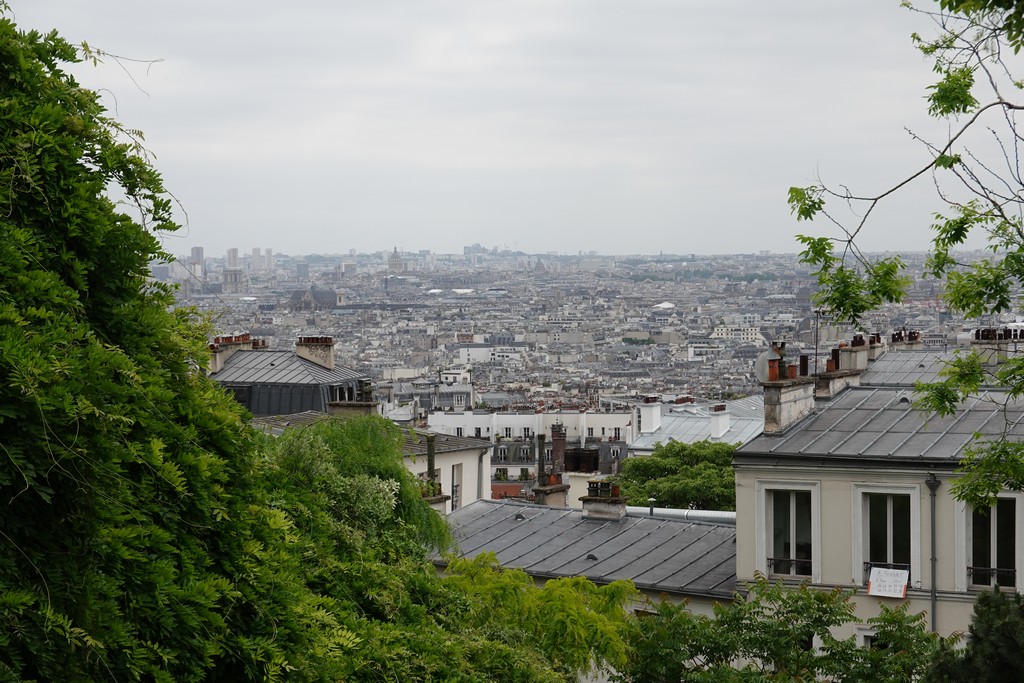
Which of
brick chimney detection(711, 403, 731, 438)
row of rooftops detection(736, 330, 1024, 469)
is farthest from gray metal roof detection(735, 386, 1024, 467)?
brick chimney detection(711, 403, 731, 438)

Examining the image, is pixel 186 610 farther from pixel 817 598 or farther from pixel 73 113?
pixel 817 598

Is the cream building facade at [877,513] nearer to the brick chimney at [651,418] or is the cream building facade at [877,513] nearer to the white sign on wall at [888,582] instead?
the white sign on wall at [888,582]

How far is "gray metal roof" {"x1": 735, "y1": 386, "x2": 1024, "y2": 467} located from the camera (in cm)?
2030

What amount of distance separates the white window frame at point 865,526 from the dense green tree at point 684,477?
28.9 meters

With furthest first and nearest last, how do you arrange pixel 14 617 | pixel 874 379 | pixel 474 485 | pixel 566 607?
pixel 474 485 → pixel 874 379 → pixel 566 607 → pixel 14 617

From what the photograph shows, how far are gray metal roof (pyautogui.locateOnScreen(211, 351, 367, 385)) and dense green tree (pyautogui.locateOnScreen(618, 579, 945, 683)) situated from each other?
95.0 feet

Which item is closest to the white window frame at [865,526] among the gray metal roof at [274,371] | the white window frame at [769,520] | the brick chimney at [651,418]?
the white window frame at [769,520]

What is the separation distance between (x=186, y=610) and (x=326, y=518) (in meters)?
5.39

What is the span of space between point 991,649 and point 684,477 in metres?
41.5

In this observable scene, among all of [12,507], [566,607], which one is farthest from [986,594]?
[12,507]

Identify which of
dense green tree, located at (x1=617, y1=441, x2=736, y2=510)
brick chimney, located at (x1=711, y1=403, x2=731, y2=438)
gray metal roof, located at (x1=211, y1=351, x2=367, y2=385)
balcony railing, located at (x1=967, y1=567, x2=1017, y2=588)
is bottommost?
dense green tree, located at (x1=617, y1=441, x2=736, y2=510)

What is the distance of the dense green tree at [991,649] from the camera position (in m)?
13.2

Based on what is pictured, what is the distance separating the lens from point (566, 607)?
16.7 metres

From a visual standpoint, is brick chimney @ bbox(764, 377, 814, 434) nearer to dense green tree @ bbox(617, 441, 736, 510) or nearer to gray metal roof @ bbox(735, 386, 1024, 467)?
gray metal roof @ bbox(735, 386, 1024, 467)
